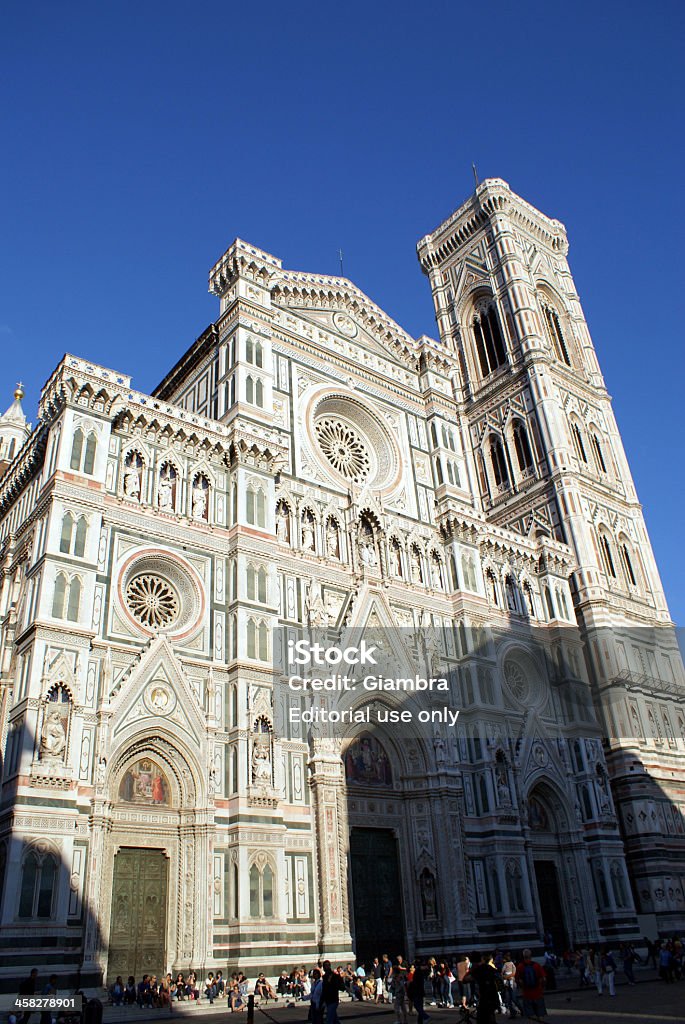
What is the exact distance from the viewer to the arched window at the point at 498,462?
4486 cm

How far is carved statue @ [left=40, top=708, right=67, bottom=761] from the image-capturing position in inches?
755

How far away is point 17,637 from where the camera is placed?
2166 cm

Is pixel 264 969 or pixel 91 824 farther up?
pixel 91 824

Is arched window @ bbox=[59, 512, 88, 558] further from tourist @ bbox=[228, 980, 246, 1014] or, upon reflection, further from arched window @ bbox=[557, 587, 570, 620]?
arched window @ bbox=[557, 587, 570, 620]

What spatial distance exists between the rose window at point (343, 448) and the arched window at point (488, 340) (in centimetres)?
1728

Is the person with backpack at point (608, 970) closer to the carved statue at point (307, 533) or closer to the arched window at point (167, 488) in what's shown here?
the carved statue at point (307, 533)

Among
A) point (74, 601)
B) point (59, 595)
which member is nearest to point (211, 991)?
point (74, 601)

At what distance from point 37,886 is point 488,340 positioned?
39881 millimetres

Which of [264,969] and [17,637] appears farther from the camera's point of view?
[17,637]

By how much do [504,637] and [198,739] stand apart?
49.0 ft

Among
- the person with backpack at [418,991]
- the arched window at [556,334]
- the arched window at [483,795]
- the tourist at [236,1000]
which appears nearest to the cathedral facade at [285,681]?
the arched window at [483,795]

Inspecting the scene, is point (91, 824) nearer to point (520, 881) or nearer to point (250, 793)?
point (250, 793)

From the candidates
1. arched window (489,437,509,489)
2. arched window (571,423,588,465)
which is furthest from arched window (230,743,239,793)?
arched window (571,423,588,465)

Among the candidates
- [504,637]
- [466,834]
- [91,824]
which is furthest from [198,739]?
[504,637]
